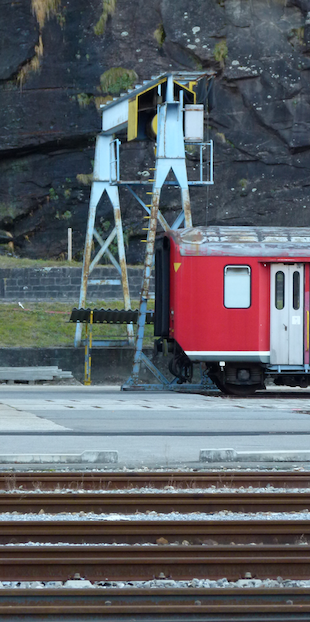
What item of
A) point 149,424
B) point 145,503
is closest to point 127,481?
point 145,503

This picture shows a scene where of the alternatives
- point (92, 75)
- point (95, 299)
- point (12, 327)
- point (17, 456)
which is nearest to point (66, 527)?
point (17, 456)

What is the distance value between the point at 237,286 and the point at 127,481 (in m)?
10.1


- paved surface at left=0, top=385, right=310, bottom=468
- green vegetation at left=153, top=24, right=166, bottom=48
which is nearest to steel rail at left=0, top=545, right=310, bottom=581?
paved surface at left=0, top=385, right=310, bottom=468

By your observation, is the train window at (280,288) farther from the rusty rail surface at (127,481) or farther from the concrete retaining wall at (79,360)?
the rusty rail surface at (127,481)

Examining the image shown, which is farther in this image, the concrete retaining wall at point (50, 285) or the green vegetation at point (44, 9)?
the green vegetation at point (44, 9)

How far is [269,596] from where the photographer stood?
15.9ft

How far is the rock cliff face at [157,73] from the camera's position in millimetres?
34594

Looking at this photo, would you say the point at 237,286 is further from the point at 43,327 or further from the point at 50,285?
the point at 50,285

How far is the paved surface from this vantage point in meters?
10.5

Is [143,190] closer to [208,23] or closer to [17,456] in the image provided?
[208,23]

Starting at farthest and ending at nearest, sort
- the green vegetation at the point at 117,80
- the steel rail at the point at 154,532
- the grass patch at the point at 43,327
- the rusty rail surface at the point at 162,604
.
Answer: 1. the green vegetation at the point at 117,80
2. the grass patch at the point at 43,327
3. the steel rail at the point at 154,532
4. the rusty rail surface at the point at 162,604

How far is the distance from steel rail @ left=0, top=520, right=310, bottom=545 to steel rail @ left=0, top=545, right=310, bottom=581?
0.51m

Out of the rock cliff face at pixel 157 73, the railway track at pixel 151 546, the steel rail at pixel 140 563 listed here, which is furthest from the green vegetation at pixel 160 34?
the steel rail at pixel 140 563

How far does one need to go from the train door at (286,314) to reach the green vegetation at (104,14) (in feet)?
67.3
